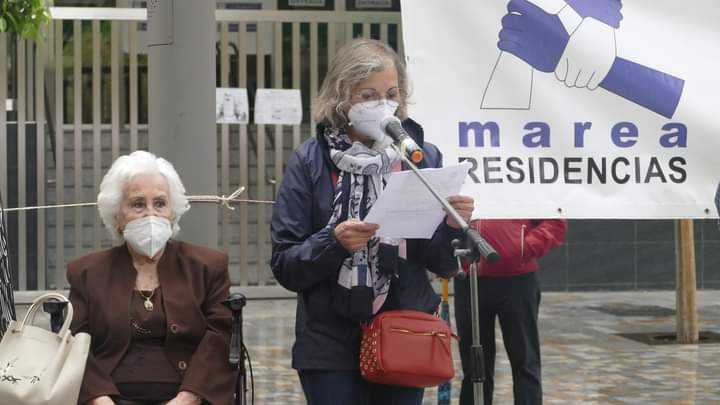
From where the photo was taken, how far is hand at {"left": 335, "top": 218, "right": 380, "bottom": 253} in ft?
13.6

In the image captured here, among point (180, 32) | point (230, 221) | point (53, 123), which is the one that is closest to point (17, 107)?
point (53, 123)

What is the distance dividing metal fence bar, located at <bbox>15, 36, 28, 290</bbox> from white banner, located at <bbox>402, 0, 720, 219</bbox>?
10.1 metres

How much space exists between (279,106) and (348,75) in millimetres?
10644

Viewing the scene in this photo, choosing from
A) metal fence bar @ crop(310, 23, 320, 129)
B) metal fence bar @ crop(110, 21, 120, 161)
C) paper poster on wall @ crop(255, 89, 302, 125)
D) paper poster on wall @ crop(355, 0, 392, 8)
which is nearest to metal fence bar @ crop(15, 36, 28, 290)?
metal fence bar @ crop(110, 21, 120, 161)

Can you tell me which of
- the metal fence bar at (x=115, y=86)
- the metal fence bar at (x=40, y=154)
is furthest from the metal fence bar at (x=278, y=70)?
the metal fence bar at (x=40, y=154)

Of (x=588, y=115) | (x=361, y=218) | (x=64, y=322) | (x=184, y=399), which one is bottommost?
(x=184, y=399)

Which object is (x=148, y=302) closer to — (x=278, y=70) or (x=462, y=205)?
(x=462, y=205)

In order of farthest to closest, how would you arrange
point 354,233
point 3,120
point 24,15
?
point 3,120
point 24,15
point 354,233

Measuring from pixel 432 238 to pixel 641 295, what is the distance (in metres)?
11.6

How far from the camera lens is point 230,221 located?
1513 cm

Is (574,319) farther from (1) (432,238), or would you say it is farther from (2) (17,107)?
(1) (432,238)

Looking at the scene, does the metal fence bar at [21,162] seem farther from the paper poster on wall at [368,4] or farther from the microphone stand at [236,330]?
the microphone stand at [236,330]

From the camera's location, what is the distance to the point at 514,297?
694 centimetres

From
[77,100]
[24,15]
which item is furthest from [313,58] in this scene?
[24,15]
